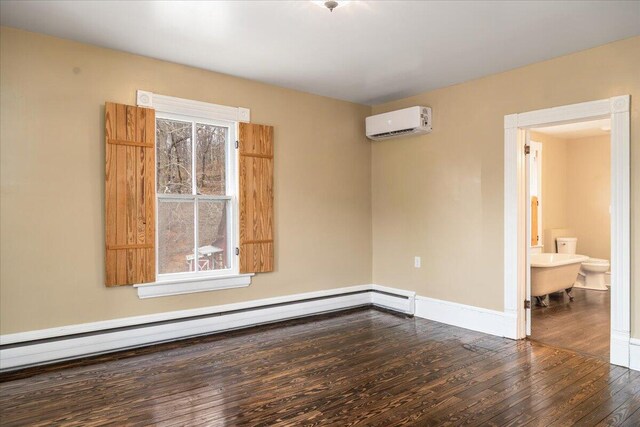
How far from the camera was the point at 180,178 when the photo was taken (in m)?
3.92

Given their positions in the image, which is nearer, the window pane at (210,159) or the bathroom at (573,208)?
the window pane at (210,159)

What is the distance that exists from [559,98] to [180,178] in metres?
3.59

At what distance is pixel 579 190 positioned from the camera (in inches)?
284

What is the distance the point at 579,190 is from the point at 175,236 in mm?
6932

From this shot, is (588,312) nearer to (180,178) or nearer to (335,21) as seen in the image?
(335,21)

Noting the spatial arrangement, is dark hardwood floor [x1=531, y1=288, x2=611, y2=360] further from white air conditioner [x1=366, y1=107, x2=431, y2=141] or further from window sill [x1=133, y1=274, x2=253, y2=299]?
window sill [x1=133, y1=274, x2=253, y2=299]

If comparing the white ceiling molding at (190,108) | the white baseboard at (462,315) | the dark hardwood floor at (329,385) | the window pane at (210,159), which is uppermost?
the white ceiling molding at (190,108)

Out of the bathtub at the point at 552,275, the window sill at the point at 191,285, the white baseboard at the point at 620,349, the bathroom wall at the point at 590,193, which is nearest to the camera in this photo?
the white baseboard at the point at 620,349

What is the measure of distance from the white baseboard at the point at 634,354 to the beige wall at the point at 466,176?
10 cm

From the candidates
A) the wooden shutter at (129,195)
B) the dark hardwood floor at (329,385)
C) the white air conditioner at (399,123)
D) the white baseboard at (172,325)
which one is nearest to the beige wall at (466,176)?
the white air conditioner at (399,123)

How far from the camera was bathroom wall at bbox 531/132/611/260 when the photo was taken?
6.89 metres

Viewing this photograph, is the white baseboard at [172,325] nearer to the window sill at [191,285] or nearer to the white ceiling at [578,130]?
the window sill at [191,285]

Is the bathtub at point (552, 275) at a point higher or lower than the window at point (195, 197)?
lower

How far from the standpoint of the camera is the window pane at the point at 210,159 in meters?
4.03
